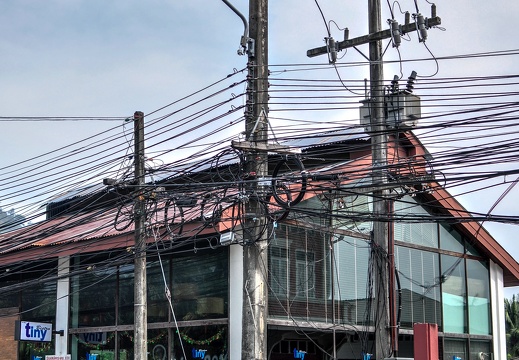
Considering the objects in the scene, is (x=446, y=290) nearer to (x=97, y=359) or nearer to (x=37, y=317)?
(x=97, y=359)

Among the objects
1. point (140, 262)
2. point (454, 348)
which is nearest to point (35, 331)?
point (140, 262)

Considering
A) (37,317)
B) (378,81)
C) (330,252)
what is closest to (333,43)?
(378,81)

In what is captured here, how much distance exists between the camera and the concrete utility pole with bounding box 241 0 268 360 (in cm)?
1302

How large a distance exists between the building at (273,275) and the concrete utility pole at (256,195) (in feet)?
4.90

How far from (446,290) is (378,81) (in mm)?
8341

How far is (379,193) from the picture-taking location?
620 inches

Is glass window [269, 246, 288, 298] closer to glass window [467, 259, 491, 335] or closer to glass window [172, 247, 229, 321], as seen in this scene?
glass window [172, 247, 229, 321]

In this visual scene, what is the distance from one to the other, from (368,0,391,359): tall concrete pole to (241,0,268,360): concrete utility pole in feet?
7.74

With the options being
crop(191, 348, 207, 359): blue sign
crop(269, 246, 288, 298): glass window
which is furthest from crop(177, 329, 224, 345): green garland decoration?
crop(269, 246, 288, 298): glass window

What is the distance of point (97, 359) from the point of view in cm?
2064

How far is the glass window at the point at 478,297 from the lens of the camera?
922 inches

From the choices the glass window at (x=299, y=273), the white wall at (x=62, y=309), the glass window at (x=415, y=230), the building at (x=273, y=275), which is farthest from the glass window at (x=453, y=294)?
the white wall at (x=62, y=309)

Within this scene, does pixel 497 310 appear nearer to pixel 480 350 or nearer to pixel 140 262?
pixel 480 350

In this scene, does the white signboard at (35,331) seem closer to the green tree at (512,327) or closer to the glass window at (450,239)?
the glass window at (450,239)
